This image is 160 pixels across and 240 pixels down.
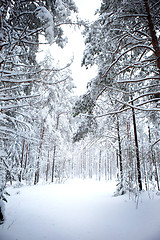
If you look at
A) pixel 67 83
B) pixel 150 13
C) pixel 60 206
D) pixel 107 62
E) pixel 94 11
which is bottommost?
pixel 60 206

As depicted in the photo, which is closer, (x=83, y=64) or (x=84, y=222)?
(x=84, y=222)


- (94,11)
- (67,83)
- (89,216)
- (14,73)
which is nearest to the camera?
(14,73)

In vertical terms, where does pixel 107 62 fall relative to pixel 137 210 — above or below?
above

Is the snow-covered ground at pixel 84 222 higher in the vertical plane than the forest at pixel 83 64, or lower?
lower

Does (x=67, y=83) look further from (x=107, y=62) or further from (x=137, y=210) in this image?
(x=137, y=210)

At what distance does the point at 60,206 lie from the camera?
4.81 metres

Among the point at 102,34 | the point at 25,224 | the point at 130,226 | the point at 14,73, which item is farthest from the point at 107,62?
the point at 25,224

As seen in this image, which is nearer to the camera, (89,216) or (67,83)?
(89,216)

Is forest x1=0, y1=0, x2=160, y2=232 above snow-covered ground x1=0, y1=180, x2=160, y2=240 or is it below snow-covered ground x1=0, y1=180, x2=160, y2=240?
above

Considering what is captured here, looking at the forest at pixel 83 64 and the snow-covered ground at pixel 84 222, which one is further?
the snow-covered ground at pixel 84 222

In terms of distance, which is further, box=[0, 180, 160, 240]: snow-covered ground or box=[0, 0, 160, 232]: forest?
box=[0, 180, 160, 240]: snow-covered ground

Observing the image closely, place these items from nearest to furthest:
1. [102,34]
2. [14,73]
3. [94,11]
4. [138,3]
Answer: [14,73], [138,3], [102,34], [94,11]

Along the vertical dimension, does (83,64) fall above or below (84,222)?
above

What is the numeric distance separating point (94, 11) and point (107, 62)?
2.75m
